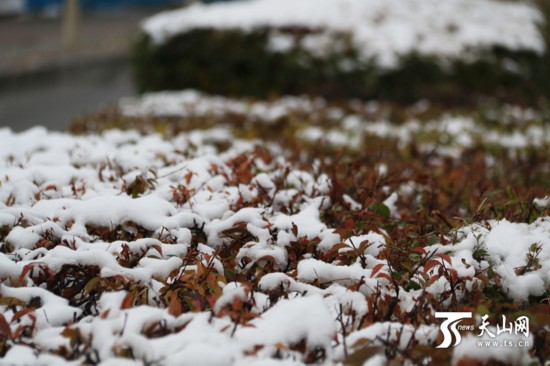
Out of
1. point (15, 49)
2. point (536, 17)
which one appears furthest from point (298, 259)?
point (15, 49)

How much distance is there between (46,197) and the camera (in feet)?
8.32

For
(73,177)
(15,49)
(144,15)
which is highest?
(144,15)

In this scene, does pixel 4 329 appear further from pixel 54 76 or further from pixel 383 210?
pixel 54 76

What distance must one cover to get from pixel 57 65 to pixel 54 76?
43cm

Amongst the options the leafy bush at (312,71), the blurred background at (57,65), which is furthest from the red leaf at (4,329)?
the blurred background at (57,65)

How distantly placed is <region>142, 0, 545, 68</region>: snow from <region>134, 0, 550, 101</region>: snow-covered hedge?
17mm

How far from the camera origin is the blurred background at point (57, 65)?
10.1 m

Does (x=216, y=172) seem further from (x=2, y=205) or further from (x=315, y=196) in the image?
(x=2, y=205)

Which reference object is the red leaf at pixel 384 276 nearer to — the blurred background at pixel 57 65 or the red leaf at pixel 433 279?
the red leaf at pixel 433 279

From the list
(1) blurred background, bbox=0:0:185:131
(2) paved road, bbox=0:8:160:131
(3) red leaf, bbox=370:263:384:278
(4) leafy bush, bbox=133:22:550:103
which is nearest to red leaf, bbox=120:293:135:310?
(3) red leaf, bbox=370:263:384:278

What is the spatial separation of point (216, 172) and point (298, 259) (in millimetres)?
892

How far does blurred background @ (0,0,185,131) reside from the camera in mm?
10102

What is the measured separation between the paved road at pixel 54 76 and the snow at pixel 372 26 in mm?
2681

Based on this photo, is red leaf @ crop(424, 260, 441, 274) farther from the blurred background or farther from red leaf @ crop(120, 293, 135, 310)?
the blurred background
